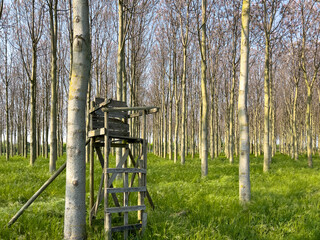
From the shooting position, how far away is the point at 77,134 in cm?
382

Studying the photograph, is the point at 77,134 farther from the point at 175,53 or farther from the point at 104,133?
the point at 175,53

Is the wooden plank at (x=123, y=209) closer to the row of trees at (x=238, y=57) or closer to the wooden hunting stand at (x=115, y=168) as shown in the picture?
the wooden hunting stand at (x=115, y=168)

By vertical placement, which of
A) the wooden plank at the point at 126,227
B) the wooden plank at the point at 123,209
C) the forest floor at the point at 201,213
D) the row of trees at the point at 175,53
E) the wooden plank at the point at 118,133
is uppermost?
the row of trees at the point at 175,53

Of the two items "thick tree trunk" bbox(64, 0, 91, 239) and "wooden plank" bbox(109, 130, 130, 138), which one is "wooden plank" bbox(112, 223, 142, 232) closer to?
"thick tree trunk" bbox(64, 0, 91, 239)

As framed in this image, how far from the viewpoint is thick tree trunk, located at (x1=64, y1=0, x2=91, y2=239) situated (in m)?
3.74

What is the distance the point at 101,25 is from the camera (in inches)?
672

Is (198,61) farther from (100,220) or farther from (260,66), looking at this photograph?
(100,220)

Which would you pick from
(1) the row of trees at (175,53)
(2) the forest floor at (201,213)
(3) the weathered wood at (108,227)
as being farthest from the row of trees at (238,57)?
(3) the weathered wood at (108,227)

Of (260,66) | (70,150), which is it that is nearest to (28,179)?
(70,150)

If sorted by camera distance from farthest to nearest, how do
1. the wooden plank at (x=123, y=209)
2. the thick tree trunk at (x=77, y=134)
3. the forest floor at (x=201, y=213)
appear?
the forest floor at (x=201, y=213)
the wooden plank at (x=123, y=209)
the thick tree trunk at (x=77, y=134)

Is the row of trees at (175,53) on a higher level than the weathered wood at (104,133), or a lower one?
higher

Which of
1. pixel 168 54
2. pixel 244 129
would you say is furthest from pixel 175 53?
pixel 244 129

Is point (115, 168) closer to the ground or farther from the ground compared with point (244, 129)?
closer to the ground

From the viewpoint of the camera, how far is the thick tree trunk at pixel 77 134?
3742mm
